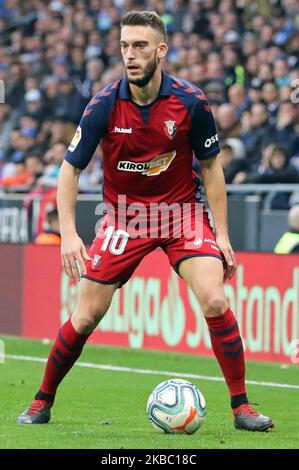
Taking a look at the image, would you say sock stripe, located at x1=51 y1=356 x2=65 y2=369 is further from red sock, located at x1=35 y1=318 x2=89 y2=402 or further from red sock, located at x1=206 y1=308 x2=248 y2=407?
red sock, located at x1=206 y1=308 x2=248 y2=407

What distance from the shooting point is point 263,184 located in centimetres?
1378

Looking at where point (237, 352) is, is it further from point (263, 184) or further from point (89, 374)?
point (263, 184)

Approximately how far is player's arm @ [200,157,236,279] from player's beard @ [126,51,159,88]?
2.12ft

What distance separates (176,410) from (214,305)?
0.66 metres

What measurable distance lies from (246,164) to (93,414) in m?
6.80

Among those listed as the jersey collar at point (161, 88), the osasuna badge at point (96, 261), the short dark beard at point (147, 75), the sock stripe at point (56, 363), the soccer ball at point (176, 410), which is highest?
the short dark beard at point (147, 75)

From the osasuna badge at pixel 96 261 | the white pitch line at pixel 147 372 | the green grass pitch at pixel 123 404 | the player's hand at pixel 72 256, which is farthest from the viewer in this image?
the white pitch line at pixel 147 372

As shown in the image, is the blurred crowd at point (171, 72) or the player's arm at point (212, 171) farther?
the blurred crowd at point (171, 72)

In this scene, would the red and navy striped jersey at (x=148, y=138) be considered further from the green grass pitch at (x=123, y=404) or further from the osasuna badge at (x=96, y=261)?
the green grass pitch at (x=123, y=404)

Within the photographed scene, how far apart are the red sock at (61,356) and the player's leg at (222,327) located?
773 mm

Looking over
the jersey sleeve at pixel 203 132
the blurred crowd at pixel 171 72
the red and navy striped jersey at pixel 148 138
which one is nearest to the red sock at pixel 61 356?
the red and navy striped jersey at pixel 148 138

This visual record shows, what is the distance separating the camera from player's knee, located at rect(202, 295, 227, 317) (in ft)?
24.0

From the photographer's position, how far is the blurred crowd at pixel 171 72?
49.0 ft

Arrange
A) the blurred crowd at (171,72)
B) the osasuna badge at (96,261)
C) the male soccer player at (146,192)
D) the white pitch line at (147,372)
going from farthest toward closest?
the blurred crowd at (171,72) → the white pitch line at (147,372) → the osasuna badge at (96,261) → the male soccer player at (146,192)
